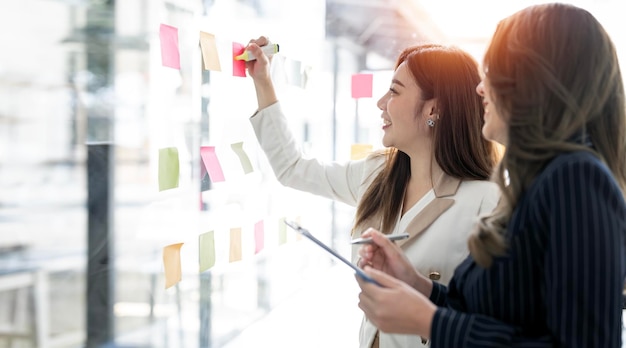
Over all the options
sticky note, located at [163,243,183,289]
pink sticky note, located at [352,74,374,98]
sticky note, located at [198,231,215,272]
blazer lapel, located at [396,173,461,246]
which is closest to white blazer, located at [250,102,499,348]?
blazer lapel, located at [396,173,461,246]

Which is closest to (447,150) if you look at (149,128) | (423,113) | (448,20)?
(423,113)

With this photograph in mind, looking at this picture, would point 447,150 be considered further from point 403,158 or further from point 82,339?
point 82,339

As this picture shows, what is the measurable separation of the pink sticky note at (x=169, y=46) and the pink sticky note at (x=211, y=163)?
234 millimetres

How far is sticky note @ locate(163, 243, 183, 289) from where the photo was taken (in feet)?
4.12

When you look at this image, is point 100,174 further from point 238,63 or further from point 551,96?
point 551,96

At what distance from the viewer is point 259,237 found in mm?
1716

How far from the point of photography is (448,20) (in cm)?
240

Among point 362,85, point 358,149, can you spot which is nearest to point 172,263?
point 358,149

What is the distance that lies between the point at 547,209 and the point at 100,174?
2.81 ft

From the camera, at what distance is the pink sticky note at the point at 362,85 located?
85.8 inches

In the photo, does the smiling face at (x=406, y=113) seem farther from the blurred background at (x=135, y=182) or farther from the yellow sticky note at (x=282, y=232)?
the yellow sticky note at (x=282, y=232)

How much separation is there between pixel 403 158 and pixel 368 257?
0.49 meters

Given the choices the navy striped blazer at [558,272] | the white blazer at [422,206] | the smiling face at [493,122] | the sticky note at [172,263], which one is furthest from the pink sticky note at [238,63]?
the navy striped blazer at [558,272]

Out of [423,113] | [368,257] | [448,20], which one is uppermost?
[448,20]
